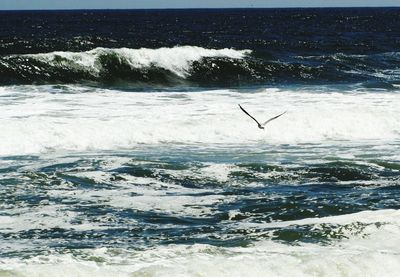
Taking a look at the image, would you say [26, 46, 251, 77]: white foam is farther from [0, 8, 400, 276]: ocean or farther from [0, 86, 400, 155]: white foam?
[0, 86, 400, 155]: white foam

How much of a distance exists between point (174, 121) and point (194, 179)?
19.7 ft

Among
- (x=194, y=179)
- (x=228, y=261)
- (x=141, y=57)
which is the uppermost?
(x=141, y=57)

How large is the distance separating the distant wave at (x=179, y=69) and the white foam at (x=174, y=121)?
5.41 meters

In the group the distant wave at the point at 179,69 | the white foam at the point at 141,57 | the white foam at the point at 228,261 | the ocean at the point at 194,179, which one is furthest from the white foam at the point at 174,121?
the white foam at the point at 228,261

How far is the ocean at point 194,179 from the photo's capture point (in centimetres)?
870

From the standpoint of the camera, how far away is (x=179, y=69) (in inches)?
1344

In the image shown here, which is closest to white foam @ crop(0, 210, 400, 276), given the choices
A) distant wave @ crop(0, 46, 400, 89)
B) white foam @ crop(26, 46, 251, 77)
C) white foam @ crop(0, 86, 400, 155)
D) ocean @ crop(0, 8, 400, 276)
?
ocean @ crop(0, 8, 400, 276)

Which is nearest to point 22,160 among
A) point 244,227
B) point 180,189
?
point 180,189

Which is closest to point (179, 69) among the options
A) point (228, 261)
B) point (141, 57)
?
point (141, 57)

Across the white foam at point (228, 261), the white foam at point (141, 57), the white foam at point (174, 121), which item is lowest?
the white foam at point (174, 121)

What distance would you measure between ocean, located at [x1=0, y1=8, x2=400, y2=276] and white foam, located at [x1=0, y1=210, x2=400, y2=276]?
0.02 meters

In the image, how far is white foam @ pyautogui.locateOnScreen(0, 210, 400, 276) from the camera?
804 centimetres

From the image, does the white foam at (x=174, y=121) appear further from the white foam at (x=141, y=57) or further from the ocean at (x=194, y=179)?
the white foam at (x=141, y=57)

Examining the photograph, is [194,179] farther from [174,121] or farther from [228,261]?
[174,121]
